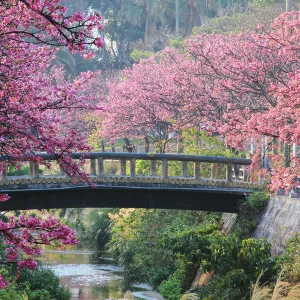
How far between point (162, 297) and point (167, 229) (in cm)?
411

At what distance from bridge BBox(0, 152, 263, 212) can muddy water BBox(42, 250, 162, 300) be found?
333cm

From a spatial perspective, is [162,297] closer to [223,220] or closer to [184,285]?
[184,285]

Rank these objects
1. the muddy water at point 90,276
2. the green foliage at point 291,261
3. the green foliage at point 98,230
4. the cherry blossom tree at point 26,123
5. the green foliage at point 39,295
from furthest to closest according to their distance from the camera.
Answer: the green foliage at point 98,230
the muddy water at point 90,276
the green foliage at point 39,295
the green foliage at point 291,261
the cherry blossom tree at point 26,123

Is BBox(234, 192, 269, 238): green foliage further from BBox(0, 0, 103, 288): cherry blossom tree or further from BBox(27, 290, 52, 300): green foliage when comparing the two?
BBox(0, 0, 103, 288): cherry blossom tree

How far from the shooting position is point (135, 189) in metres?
24.9

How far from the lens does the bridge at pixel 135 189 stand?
23531mm

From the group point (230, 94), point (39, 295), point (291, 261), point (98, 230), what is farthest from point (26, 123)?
point (98, 230)

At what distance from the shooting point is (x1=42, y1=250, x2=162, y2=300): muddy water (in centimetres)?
2605

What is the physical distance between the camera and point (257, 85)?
25.6 metres

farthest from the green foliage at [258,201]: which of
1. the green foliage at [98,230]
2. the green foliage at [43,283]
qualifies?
the green foliage at [98,230]

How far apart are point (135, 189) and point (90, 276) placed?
624cm

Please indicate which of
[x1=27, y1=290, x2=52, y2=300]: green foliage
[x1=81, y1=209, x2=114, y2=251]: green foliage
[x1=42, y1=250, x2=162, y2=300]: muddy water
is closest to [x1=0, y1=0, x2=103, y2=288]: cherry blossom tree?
[x1=27, y1=290, x2=52, y2=300]: green foliage

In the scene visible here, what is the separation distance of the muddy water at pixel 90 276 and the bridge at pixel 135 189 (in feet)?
10.9

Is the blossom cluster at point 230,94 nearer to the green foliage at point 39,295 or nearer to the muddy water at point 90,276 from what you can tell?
the muddy water at point 90,276
